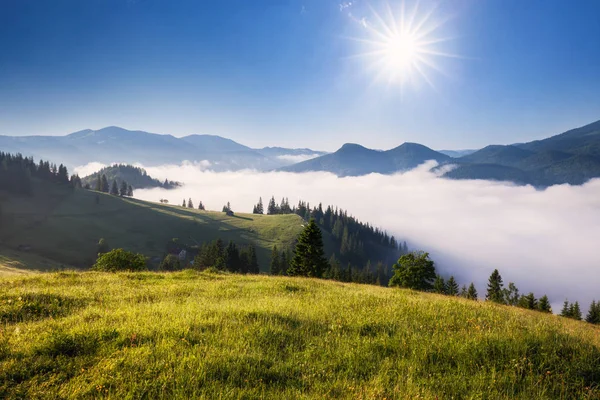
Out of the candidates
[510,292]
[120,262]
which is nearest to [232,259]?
[120,262]

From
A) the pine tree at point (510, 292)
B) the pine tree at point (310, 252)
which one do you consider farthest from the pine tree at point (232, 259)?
the pine tree at point (510, 292)

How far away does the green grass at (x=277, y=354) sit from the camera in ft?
16.8

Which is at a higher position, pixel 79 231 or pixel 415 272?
pixel 415 272

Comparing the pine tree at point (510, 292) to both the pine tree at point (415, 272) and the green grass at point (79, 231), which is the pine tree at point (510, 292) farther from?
the green grass at point (79, 231)

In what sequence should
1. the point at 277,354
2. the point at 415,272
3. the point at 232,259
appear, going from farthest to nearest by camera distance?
the point at 232,259 → the point at 415,272 → the point at 277,354

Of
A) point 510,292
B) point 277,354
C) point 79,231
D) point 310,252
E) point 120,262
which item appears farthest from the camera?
point 79,231

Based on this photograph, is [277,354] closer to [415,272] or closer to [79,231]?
[415,272]

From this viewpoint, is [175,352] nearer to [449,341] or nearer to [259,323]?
[259,323]

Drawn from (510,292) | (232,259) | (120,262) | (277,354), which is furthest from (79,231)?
(510,292)

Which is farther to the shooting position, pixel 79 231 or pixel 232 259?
pixel 79 231

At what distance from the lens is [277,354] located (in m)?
6.48

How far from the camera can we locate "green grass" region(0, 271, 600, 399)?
511 cm

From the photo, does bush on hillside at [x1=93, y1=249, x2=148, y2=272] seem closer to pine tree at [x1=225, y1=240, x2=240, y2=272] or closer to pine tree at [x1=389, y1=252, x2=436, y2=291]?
pine tree at [x1=389, y1=252, x2=436, y2=291]

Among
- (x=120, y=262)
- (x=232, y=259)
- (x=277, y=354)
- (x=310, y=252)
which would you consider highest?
(x=277, y=354)
